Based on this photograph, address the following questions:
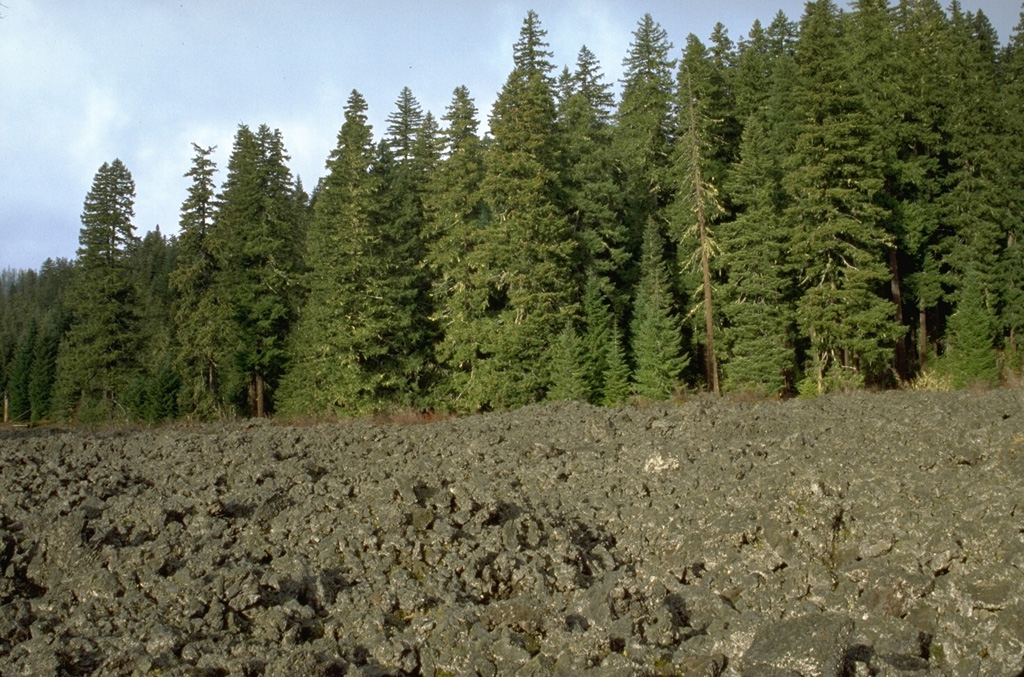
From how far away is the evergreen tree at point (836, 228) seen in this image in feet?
95.3

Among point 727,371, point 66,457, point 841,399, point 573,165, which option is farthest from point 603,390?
point 66,457

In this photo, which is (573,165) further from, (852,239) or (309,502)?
(309,502)

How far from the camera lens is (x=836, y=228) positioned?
29.4 metres

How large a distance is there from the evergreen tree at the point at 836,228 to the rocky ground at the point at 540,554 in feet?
50.9

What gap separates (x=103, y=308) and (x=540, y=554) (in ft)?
132

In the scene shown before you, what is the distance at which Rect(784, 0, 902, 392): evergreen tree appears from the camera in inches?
1144

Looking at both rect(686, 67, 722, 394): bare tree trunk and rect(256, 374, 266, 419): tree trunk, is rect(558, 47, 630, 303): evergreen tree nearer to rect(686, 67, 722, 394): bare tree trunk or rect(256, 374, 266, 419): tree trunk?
rect(686, 67, 722, 394): bare tree trunk

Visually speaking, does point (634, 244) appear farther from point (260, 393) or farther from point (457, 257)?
point (260, 393)

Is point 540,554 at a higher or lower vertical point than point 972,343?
lower

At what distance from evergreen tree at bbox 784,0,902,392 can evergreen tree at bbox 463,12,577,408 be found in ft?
29.6

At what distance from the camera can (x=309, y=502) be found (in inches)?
419

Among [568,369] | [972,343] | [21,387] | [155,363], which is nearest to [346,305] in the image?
[568,369]

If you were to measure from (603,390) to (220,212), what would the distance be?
20.6 meters

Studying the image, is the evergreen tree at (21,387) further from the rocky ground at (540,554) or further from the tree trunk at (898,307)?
the tree trunk at (898,307)
